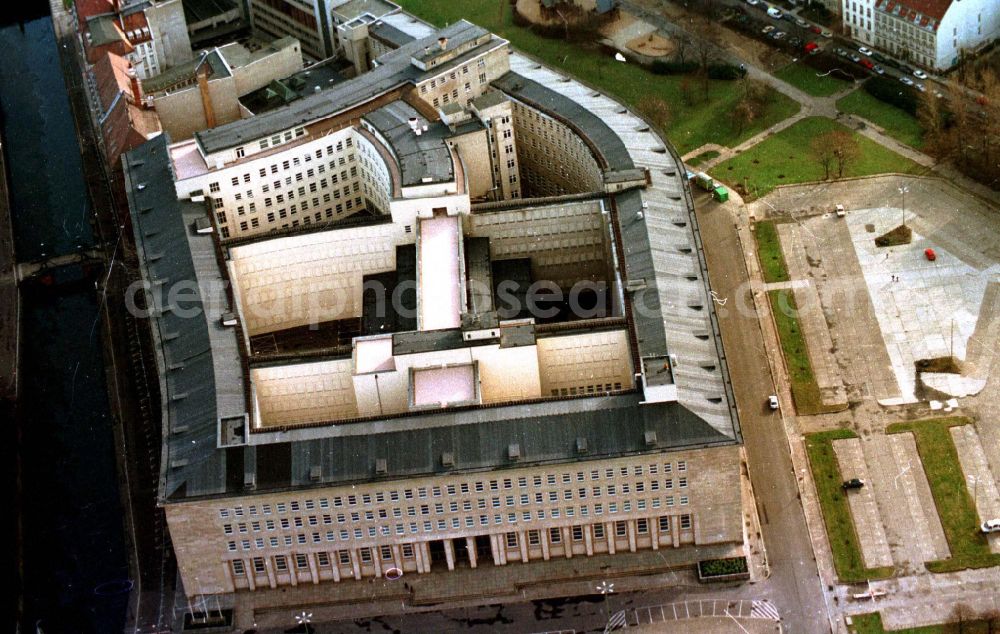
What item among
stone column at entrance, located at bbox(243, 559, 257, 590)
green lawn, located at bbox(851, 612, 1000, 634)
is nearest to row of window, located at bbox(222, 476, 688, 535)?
stone column at entrance, located at bbox(243, 559, 257, 590)

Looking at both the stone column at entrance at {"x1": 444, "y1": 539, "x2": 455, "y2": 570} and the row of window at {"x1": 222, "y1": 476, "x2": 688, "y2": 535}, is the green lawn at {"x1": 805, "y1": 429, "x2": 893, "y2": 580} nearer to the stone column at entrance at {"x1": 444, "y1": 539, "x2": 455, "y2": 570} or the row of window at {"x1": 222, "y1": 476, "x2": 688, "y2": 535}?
the row of window at {"x1": 222, "y1": 476, "x2": 688, "y2": 535}

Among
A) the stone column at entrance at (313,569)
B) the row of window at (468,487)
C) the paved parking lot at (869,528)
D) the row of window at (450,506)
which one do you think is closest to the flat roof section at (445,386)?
the row of window at (468,487)

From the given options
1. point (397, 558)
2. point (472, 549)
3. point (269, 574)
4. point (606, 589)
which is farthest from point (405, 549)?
point (606, 589)

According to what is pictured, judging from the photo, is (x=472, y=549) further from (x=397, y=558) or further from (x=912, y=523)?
(x=912, y=523)

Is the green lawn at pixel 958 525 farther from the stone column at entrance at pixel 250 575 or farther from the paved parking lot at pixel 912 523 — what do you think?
the stone column at entrance at pixel 250 575

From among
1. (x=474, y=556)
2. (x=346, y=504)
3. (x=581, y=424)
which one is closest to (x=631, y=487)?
(x=581, y=424)

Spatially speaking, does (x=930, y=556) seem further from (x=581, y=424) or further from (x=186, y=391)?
(x=186, y=391)
